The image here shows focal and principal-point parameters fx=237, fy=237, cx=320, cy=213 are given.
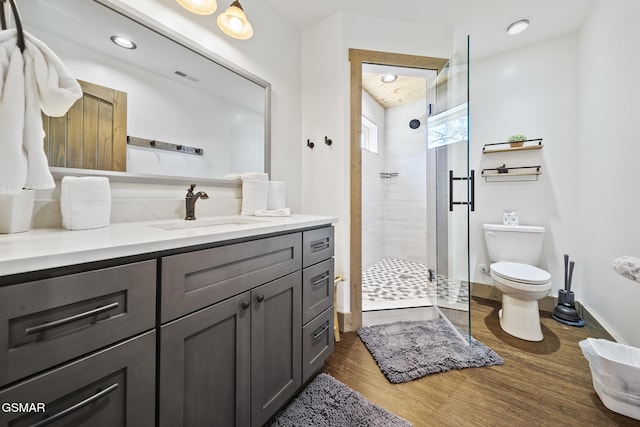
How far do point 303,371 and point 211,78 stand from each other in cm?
179

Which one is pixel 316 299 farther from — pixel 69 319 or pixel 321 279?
pixel 69 319

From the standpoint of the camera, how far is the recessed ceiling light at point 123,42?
1.10m

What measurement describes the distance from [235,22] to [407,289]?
8.81 ft

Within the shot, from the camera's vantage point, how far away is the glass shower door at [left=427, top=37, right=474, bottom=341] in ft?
5.86

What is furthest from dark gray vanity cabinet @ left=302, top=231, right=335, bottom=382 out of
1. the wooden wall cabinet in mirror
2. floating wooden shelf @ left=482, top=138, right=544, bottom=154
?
floating wooden shelf @ left=482, top=138, right=544, bottom=154

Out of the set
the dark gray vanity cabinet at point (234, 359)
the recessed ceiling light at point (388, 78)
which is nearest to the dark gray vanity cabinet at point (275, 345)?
the dark gray vanity cabinet at point (234, 359)

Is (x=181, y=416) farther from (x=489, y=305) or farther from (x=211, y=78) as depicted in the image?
(x=489, y=305)

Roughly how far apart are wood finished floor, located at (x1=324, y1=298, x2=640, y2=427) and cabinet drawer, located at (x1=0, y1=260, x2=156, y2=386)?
4.04 feet

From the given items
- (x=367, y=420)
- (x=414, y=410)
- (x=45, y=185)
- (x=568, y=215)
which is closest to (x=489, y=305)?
(x=568, y=215)

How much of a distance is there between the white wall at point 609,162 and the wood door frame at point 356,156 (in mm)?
1284

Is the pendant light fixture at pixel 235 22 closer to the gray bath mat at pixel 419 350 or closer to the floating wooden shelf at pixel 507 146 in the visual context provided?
the gray bath mat at pixel 419 350

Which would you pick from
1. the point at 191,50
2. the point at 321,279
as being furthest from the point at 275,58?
the point at 321,279

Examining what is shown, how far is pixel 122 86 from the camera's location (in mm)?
1112

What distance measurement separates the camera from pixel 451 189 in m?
1.93
